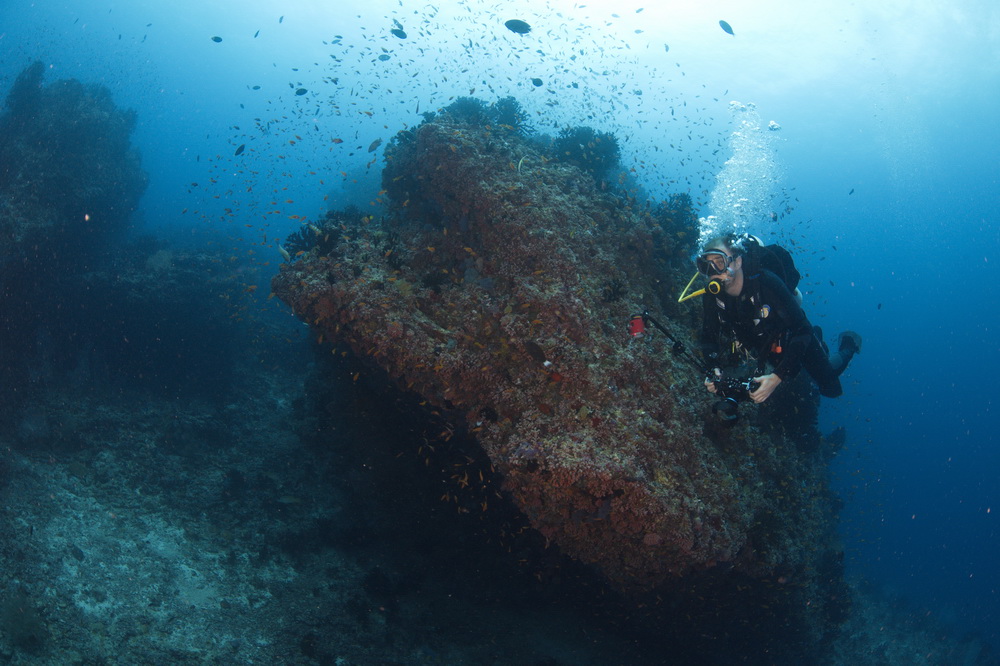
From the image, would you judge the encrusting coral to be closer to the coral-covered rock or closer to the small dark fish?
the coral-covered rock

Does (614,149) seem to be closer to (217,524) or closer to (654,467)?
(654,467)

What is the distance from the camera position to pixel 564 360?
5758mm

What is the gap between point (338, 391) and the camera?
805 centimetres

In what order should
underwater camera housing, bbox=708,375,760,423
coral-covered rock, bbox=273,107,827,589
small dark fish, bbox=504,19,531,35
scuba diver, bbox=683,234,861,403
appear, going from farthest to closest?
small dark fish, bbox=504,19,531,35 → coral-covered rock, bbox=273,107,827,589 → underwater camera housing, bbox=708,375,760,423 → scuba diver, bbox=683,234,861,403

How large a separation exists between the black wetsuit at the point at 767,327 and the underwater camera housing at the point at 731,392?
36 centimetres

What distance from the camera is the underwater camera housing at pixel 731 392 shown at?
15.7ft

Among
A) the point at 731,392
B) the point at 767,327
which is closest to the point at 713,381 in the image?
the point at 731,392

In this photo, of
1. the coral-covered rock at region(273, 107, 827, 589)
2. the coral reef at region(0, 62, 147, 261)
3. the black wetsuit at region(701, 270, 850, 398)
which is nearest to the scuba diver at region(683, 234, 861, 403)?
the black wetsuit at region(701, 270, 850, 398)

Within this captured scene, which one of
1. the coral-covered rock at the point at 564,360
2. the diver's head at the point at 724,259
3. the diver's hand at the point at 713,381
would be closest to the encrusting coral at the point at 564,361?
the coral-covered rock at the point at 564,360

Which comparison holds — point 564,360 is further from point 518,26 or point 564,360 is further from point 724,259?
point 518,26

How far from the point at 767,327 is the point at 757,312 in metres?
0.23

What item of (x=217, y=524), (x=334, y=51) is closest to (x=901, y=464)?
(x=217, y=524)

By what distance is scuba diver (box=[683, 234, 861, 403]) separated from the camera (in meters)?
4.64

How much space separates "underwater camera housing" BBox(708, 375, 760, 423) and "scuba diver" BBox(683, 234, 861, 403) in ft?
0.25
